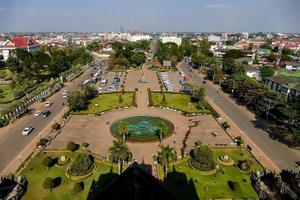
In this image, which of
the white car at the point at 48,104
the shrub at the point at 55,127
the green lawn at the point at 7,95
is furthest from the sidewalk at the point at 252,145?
the green lawn at the point at 7,95

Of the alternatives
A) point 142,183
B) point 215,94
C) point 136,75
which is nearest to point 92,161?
point 142,183

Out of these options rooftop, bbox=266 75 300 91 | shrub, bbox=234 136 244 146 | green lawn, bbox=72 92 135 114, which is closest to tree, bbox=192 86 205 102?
green lawn, bbox=72 92 135 114

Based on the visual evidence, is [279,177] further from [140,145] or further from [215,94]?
[215,94]

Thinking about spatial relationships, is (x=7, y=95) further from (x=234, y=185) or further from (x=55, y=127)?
(x=234, y=185)

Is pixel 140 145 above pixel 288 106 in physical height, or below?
below

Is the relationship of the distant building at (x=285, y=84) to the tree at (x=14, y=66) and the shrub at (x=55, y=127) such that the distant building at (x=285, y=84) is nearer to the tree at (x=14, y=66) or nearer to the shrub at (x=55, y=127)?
the shrub at (x=55, y=127)

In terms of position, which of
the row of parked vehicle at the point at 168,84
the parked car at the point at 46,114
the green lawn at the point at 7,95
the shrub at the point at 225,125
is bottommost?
the green lawn at the point at 7,95
